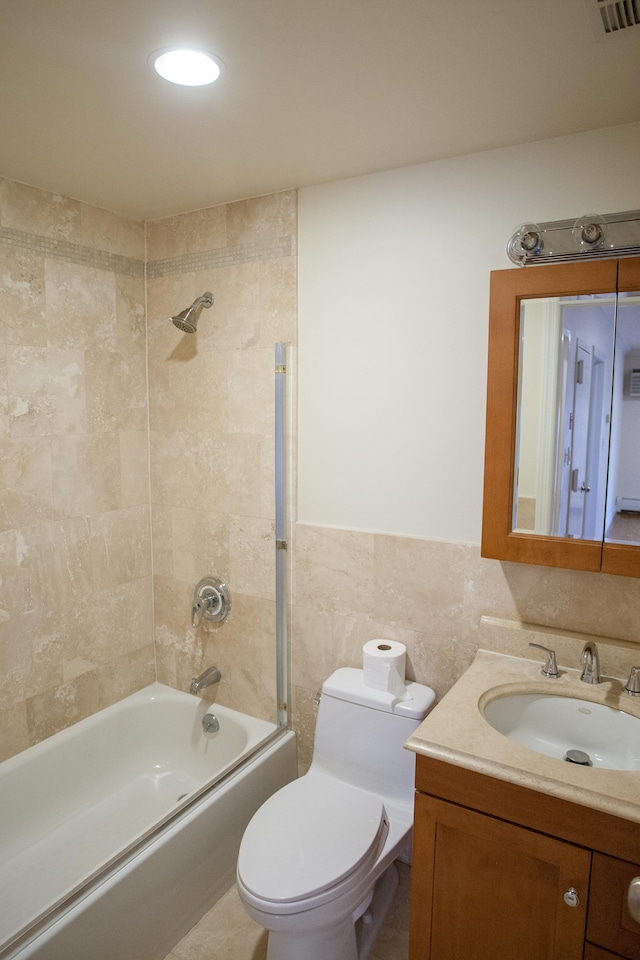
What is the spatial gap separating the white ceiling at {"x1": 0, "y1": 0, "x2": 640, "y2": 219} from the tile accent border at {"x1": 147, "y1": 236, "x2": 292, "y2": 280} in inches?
9.9

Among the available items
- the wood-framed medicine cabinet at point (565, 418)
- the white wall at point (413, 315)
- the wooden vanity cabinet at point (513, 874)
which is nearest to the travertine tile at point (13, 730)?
the white wall at point (413, 315)

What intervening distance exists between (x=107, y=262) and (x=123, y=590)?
1398 mm

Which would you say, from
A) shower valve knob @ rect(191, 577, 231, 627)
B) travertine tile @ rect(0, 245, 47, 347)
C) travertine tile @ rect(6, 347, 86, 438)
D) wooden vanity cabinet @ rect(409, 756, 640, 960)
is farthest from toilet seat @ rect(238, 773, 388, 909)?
travertine tile @ rect(0, 245, 47, 347)

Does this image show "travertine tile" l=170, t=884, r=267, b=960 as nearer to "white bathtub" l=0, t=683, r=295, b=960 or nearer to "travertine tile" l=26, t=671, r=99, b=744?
"white bathtub" l=0, t=683, r=295, b=960

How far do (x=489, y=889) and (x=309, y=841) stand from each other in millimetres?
516

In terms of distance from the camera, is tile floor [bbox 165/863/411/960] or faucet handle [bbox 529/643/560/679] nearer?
faucet handle [bbox 529/643/560/679]

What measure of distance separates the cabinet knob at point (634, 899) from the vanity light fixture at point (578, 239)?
1464 mm

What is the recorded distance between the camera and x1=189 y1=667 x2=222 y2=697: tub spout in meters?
2.51

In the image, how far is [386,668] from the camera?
1.97 meters

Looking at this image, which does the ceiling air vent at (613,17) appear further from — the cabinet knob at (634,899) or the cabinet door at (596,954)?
the cabinet door at (596,954)

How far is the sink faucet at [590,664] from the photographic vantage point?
5.44ft

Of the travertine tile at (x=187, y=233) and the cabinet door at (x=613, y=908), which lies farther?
the travertine tile at (x=187, y=233)

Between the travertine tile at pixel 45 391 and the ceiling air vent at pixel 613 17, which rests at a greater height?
the ceiling air vent at pixel 613 17

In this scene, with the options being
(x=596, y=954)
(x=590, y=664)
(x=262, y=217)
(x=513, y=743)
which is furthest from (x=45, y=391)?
(x=596, y=954)
